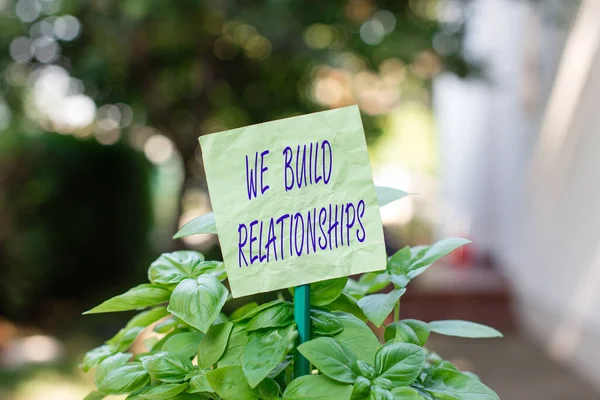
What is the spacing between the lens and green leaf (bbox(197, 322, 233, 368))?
780mm

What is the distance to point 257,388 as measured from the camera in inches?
29.8

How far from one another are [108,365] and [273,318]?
24 centimetres

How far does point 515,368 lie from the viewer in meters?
3.99

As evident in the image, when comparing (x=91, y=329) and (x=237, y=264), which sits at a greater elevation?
(x=237, y=264)

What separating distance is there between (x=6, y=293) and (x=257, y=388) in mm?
4296

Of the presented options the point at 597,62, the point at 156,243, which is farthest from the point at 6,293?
the point at 597,62

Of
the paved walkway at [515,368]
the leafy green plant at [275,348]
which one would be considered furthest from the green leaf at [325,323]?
the paved walkway at [515,368]

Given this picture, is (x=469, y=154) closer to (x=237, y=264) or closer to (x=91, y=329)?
(x=91, y=329)

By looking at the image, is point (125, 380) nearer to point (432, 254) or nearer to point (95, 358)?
point (95, 358)

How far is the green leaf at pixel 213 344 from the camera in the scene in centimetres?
78

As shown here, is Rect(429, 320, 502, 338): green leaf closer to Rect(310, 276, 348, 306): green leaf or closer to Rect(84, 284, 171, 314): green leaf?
Rect(310, 276, 348, 306): green leaf

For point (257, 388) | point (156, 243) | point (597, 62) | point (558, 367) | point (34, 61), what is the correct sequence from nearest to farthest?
point (257, 388) → point (597, 62) → point (558, 367) → point (34, 61) → point (156, 243)

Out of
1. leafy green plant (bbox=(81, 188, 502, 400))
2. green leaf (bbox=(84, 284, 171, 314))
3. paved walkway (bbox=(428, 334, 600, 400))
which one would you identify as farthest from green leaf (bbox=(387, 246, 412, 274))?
paved walkway (bbox=(428, 334, 600, 400))

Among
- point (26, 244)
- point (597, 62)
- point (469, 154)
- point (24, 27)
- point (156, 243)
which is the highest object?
point (597, 62)
